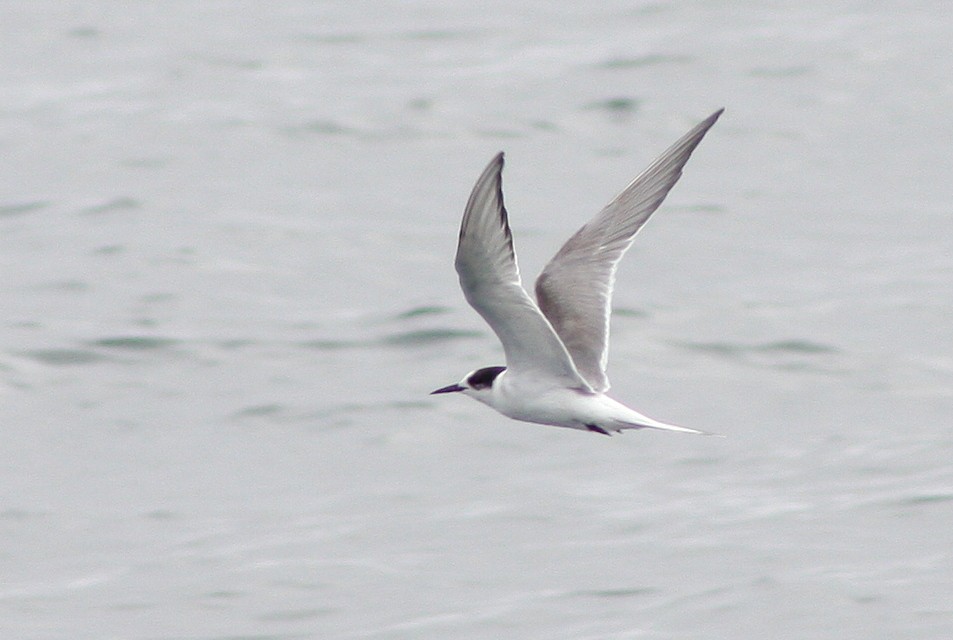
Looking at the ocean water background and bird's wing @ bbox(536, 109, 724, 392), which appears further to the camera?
the ocean water background

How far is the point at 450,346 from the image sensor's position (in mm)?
14766

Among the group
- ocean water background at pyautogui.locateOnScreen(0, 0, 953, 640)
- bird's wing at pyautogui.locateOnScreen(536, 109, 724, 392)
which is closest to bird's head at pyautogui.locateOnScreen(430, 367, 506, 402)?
bird's wing at pyautogui.locateOnScreen(536, 109, 724, 392)

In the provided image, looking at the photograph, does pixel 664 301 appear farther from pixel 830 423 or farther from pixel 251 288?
pixel 251 288

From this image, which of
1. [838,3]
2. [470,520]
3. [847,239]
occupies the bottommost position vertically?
[470,520]

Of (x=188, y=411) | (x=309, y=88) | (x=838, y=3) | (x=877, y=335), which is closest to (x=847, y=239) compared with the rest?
(x=877, y=335)

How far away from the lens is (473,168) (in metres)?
20.3

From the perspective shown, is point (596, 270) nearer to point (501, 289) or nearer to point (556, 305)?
point (556, 305)

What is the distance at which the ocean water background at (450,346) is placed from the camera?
11234 millimetres

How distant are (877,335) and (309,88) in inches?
435

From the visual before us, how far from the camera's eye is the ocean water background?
36.9 ft

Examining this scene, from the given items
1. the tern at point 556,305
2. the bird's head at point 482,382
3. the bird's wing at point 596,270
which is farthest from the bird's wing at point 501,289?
the bird's wing at point 596,270

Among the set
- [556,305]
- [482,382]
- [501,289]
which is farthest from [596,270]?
[501,289]

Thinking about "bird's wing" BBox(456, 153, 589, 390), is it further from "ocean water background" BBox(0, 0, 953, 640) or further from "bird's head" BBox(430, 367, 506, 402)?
"ocean water background" BBox(0, 0, 953, 640)

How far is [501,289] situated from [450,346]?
6495 millimetres
